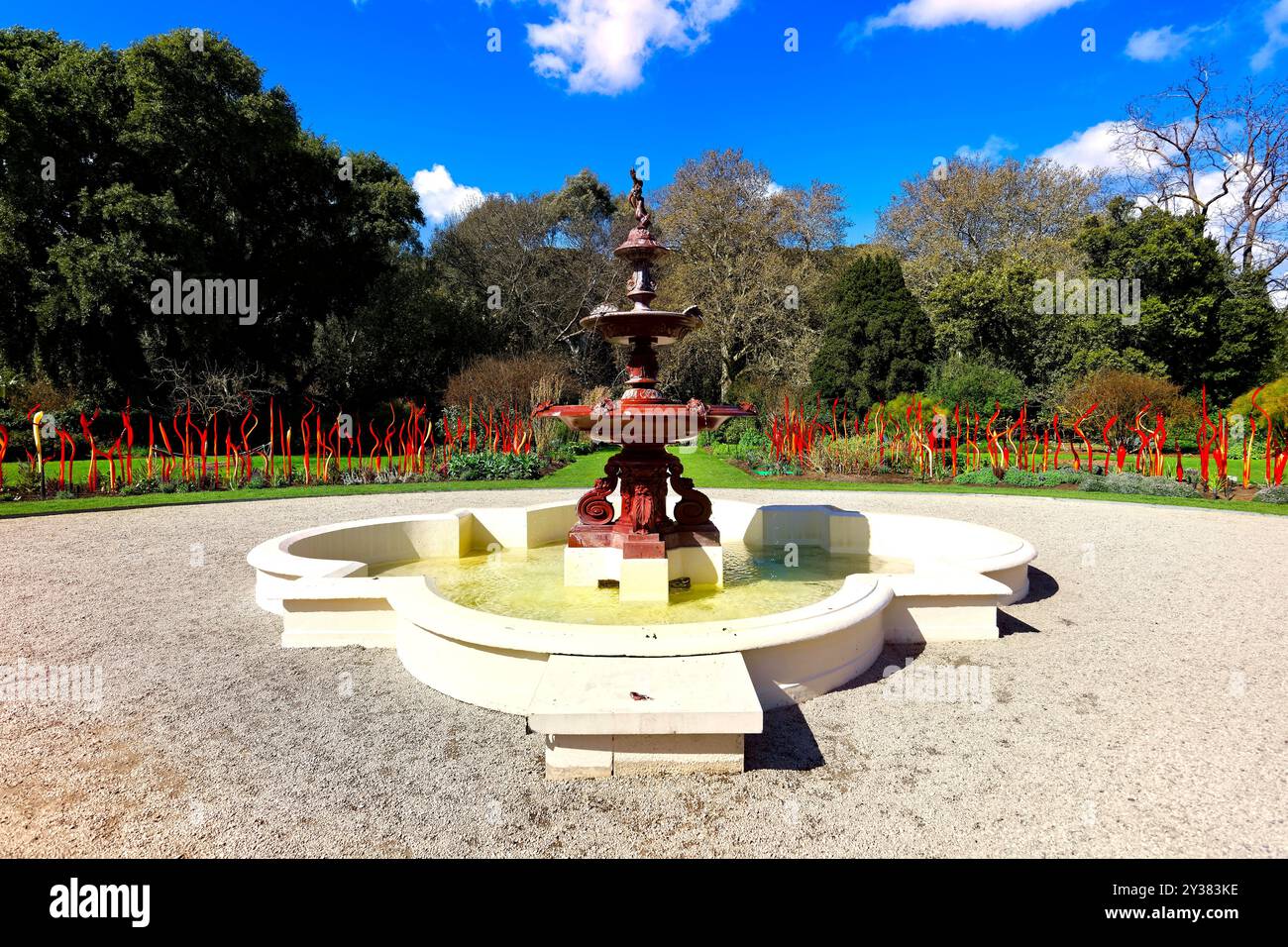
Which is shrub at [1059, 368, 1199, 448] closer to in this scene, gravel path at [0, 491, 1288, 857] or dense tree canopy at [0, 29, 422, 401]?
gravel path at [0, 491, 1288, 857]

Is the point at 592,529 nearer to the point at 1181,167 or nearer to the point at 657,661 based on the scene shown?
the point at 657,661

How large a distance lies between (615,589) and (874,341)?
73.3 ft

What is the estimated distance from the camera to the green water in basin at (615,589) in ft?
17.6

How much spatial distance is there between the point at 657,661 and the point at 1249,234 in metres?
35.1

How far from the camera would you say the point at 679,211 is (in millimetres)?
30328

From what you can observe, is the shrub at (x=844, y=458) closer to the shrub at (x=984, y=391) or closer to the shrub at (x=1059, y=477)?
the shrub at (x=1059, y=477)

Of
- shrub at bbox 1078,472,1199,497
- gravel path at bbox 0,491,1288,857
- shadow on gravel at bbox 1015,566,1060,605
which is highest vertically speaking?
shrub at bbox 1078,472,1199,497

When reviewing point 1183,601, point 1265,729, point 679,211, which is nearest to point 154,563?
point 1265,729

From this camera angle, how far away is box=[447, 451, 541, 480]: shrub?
1706 centimetres

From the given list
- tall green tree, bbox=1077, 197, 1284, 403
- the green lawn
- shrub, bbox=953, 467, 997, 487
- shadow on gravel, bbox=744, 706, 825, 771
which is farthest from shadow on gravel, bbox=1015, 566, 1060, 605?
tall green tree, bbox=1077, 197, 1284, 403

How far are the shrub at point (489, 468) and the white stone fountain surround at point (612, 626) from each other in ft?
29.8

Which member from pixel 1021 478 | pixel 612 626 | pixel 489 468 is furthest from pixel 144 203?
pixel 1021 478

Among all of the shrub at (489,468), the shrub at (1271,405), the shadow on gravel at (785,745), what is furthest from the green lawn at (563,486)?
the shadow on gravel at (785,745)

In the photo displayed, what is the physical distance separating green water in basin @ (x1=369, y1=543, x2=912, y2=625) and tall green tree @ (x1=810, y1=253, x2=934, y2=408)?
1900 centimetres
